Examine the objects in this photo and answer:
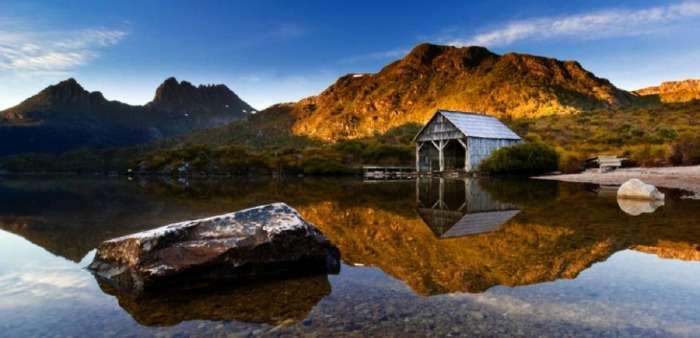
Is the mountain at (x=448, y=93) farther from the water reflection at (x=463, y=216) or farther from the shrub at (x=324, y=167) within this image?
the water reflection at (x=463, y=216)

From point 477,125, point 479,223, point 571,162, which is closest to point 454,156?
point 477,125

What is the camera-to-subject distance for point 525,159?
3534cm

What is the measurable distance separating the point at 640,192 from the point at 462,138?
24753 mm

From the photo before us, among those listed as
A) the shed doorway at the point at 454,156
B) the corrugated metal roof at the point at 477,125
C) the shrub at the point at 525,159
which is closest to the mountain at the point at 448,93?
the shed doorway at the point at 454,156

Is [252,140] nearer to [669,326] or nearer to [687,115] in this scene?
[687,115]

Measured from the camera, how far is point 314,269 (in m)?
6.46

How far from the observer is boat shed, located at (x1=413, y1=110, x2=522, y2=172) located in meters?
38.3

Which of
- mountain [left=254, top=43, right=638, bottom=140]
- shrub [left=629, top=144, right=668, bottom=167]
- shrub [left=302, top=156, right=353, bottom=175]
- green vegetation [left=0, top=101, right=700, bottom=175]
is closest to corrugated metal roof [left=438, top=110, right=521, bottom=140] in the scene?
green vegetation [left=0, top=101, right=700, bottom=175]

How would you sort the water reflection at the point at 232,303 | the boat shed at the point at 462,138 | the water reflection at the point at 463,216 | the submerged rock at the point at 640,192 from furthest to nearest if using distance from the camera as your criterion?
1. the boat shed at the point at 462,138
2. the submerged rock at the point at 640,192
3. the water reflection at the point at 463,216
4. the water reflection at the point at 232,303

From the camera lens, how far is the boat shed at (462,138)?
3828 cm

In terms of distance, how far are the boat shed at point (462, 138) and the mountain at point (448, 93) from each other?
5632 centimetres

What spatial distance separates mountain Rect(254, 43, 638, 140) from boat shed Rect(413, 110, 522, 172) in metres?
56.3

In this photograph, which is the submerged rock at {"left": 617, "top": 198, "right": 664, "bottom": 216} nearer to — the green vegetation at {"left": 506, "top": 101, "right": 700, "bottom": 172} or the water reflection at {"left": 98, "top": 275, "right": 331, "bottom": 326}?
the water reflection at {"left": 98, "top": 275, "right": 331, "bottom": 326}

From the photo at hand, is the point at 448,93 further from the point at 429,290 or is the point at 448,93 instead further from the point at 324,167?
the point at 429,290
